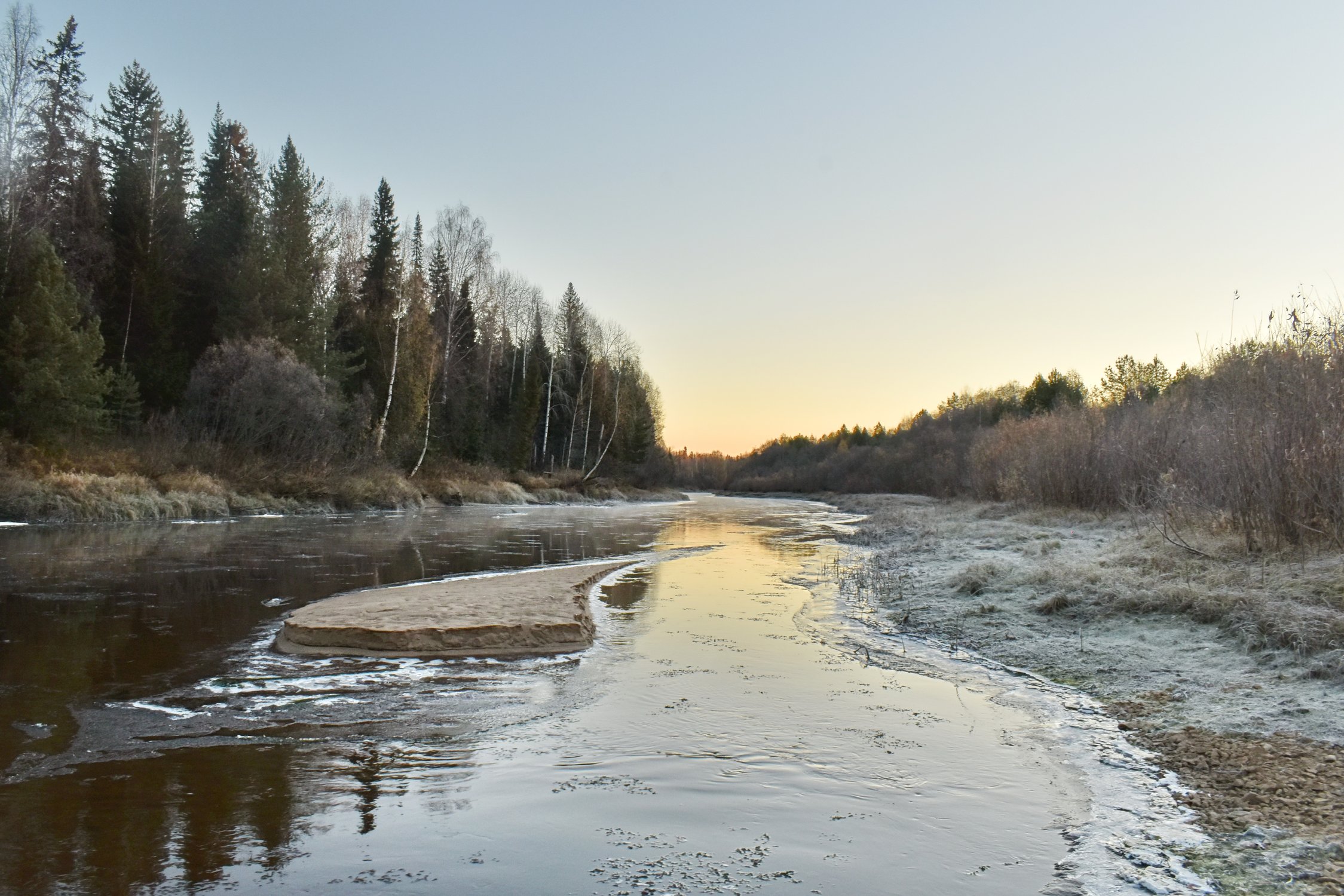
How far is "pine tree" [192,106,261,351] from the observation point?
36.1 m

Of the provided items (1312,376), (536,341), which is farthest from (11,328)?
(536,341)

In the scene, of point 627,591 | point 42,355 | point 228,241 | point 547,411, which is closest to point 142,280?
point 228,241

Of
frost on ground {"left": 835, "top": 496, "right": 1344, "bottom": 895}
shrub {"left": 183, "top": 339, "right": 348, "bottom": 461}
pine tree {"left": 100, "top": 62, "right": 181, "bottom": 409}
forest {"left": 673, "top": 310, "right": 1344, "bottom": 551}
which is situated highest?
pine tree {"left": 100, "top": 62, "right": 181, "bottom": 409}

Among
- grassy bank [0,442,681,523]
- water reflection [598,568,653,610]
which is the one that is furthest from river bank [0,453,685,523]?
water reflection [598,568,653,610]

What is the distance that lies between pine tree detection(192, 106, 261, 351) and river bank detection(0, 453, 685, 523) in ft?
27.0

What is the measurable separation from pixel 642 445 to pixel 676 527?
40.0m

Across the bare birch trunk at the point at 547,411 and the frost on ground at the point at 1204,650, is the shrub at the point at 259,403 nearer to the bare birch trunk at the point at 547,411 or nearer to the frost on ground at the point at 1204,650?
the bare birch trunk at the point at 547,411

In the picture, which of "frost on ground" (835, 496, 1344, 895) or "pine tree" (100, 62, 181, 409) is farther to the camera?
"pine tree" (100, 62, 181, 409)

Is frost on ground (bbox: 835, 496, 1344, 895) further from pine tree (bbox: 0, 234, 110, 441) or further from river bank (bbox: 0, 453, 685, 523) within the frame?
pine tree (bbox: 0, 234, 110, 441)

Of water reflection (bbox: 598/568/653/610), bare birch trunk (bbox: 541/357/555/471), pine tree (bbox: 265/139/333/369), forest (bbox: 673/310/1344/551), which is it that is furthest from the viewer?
bare birch trunk (bbox: 541/357/555/471)

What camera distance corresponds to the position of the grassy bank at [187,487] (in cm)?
2150

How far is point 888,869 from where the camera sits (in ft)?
12.9

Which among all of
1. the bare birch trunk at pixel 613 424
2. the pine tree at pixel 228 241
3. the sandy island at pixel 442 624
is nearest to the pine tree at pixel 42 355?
the pine tree at pixel 228 241

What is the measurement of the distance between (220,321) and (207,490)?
1315 centimetres
